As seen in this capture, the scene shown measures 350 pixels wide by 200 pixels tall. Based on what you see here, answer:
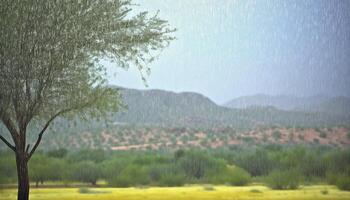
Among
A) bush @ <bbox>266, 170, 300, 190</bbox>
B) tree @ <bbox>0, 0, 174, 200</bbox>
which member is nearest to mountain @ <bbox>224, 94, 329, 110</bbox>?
bush @ <bbox>266, 170, 300, 190</bbox>

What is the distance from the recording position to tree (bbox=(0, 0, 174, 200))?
1126 cm

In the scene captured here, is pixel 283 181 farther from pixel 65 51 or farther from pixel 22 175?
pixel 65 51

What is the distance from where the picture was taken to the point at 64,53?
1147 centimetres

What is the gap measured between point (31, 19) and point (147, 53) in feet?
8.05

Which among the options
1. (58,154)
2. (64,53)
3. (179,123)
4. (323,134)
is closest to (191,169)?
(58,154)

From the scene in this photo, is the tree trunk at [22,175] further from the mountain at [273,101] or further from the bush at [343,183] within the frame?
the mountain at [273,101]

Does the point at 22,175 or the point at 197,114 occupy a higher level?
the point at 197,114

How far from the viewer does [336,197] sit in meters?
16.1

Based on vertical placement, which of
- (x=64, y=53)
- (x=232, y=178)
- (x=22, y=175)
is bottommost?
(x=232, y=178)

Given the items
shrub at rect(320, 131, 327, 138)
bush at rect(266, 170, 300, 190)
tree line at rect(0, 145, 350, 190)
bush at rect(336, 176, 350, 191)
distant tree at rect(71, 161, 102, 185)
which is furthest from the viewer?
shrub at rect(320, 131, 327, 138)

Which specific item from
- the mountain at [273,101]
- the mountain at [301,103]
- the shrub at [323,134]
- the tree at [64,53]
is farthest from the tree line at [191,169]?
the mountain at [273,101]

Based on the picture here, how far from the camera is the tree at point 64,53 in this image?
1126 cm

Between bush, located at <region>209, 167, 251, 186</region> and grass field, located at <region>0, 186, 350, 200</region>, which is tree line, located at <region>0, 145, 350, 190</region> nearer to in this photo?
bush, located at <region>209, 167, 251, 186</region>

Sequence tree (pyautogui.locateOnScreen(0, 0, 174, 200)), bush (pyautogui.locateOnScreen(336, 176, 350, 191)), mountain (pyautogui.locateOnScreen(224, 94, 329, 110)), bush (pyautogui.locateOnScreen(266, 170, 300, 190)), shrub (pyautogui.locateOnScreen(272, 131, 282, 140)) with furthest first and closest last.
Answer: mountain (pyautogui.locateOnScreen(224, 94, 329, 110)) < shrub (pyautogui.locateOnScreen(272, 131, 282, 140)) < bush (pyautogui.locateOnScreen(266, 170, 300, 190)) < bush (pyautogui.locateOnScreen(336, 176, 350, 191)) < tree (pyautogui.locateOnScreen(0, 0, 174, 200))
